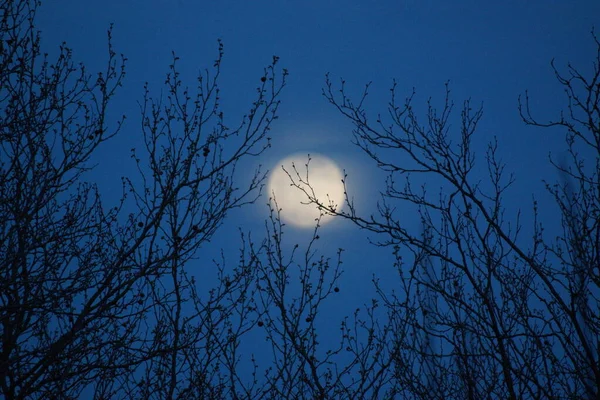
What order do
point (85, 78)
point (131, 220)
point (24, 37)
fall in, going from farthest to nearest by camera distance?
point (131, 220), point (85, 78), point (24, 37)

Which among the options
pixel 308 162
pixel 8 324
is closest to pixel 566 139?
pixel 308 162

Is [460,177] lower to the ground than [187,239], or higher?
higher

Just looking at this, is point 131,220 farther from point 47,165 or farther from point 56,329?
point 56,329

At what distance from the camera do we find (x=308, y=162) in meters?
5.11

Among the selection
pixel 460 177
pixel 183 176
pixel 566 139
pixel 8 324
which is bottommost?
pixel 8 324

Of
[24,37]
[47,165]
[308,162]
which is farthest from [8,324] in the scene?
[308,162]

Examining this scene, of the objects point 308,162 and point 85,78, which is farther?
point 308,162

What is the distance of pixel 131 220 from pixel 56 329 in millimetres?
2360

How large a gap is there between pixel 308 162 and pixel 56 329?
414 centimetres

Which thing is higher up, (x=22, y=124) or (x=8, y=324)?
(x=22, y=124)

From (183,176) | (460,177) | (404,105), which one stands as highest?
(404,105)

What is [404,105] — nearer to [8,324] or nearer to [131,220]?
[131,220]

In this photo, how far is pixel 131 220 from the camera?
5.04m

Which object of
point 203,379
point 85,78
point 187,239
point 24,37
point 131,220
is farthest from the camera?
point 203,379
